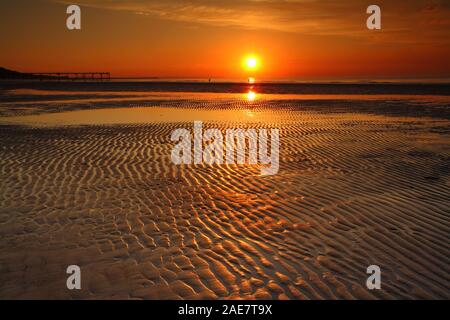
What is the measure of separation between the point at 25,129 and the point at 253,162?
37.4ft

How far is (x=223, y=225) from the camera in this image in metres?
6.84

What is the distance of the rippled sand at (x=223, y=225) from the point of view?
494 cm

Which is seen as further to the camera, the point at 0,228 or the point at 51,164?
the point at 51,164

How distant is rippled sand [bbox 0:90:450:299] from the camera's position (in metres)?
4.94

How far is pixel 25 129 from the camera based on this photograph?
57.7 ft

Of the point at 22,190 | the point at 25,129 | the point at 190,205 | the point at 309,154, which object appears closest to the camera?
the point at 190,205
